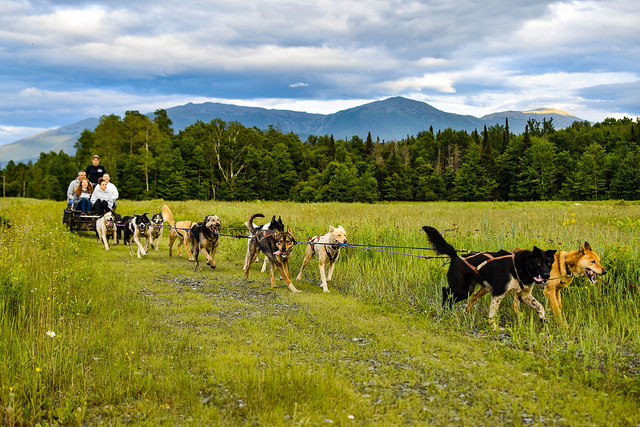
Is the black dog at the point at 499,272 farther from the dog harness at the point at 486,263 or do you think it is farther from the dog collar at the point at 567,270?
the dog collar at the point at 567,270

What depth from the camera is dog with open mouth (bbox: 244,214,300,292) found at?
8.26 meters

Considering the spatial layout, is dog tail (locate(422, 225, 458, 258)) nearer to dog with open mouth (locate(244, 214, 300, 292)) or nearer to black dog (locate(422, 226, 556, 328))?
black dog (locate(422, 226, 556, 328))

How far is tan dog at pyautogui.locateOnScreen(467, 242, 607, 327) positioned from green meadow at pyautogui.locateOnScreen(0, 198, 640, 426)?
294 millimetres

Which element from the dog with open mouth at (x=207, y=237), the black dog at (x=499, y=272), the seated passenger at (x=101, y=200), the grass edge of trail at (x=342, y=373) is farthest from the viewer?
the seated passenger at (x=101, y=200)

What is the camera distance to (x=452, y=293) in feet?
20.7

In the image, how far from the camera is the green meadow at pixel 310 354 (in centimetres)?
358

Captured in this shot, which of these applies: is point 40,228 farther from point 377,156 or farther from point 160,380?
point 377,156

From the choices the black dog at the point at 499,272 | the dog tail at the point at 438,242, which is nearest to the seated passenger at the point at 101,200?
the dog tail at the point at 438,242

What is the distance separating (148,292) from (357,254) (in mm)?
5108

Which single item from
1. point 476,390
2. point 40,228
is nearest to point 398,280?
point 476,390

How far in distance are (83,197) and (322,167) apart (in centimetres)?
6882

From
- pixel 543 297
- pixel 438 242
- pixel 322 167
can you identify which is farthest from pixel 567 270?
pixel 322 167

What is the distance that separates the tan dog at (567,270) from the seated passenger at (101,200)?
1454cm

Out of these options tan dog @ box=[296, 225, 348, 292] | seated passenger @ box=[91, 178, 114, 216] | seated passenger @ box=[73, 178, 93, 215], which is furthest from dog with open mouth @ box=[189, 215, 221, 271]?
seated passenger @ box=[73, 178, 93, 215]
